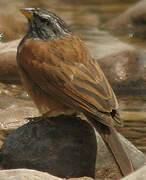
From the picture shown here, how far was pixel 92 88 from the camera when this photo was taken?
6.34 m

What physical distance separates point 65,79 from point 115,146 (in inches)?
31.8

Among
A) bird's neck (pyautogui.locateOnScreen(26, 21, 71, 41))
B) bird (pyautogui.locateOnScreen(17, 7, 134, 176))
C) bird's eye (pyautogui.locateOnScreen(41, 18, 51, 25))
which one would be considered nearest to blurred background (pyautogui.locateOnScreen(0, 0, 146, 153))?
bird (pyautogui.locateOnScreen(17, 7, 134, 176))

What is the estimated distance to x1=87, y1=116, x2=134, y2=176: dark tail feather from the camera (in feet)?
20.6

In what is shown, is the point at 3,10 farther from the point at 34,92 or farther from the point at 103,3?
the point at 34,92

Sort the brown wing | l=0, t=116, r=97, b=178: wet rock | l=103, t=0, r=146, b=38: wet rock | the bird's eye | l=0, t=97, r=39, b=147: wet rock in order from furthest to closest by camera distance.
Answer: l=103, t=0, r=146, b=38: wet rock, l=0, t=97, r=39, b=147: wet rock, the bird's eye, l=0, t=116, r=97, b=178: wet rock, the brown wing

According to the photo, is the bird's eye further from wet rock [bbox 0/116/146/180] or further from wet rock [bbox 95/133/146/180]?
wet rock [bbox 95/133/146/180]

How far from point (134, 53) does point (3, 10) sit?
428cm

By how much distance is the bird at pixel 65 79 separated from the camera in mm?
6273

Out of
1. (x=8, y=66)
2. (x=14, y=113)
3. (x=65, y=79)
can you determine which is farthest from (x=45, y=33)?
(x=8, y=66)

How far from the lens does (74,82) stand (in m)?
6.37

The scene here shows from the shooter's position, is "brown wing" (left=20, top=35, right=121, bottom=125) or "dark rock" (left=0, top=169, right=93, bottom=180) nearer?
"dark rock" (left=0, top=169, right=93, bottom=180)

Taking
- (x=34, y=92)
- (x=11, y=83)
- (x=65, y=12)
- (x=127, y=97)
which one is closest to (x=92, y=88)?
(x=34, y=92)

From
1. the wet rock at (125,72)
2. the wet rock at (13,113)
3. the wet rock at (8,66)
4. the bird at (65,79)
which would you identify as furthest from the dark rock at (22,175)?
the wet rock at (8,66)

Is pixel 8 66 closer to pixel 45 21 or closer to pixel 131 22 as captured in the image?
pixel 45 21
